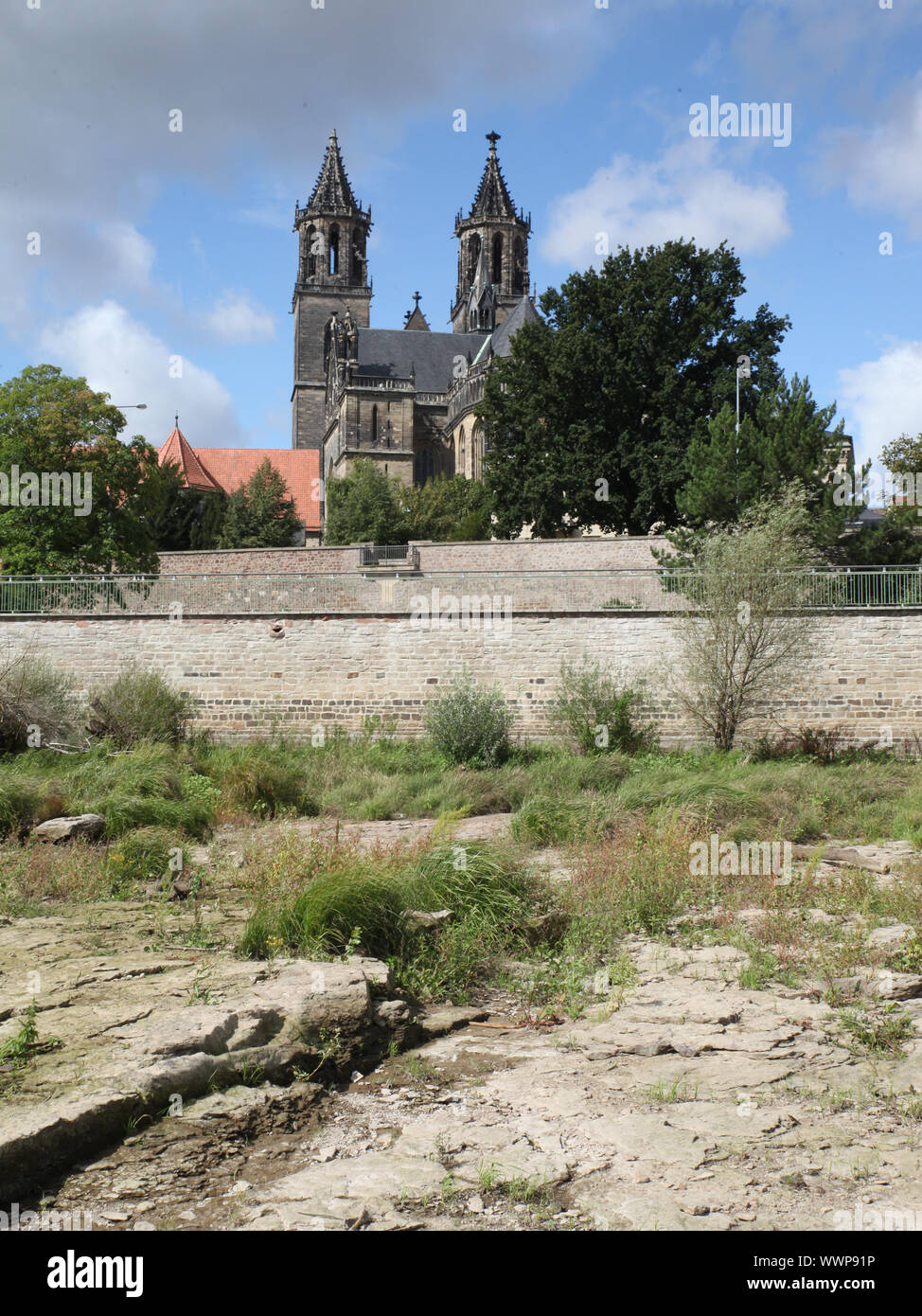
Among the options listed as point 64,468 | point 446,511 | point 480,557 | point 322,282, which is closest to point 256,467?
point 322,282

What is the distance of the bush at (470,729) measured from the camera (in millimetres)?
18328

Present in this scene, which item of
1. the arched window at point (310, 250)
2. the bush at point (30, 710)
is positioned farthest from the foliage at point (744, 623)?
the arched window at point (310, 250)

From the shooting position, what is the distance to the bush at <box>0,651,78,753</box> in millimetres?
17406

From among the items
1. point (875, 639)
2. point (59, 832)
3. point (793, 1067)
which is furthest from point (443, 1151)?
point (875, 639)

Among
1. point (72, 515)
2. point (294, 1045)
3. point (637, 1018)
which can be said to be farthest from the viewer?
point (72, 515)

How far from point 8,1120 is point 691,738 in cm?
1579

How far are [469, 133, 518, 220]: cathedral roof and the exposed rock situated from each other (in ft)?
258

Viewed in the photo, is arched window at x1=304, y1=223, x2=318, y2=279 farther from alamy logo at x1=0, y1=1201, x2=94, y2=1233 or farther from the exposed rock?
alamy logo at x1=0, y1=1201, x2=94, y2=1233

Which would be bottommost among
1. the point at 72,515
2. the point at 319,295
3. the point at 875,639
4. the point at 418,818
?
the point at 418,818

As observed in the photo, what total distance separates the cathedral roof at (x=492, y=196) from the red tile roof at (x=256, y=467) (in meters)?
25.8

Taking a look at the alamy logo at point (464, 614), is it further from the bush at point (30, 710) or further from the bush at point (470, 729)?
the bush at point (30, 710)

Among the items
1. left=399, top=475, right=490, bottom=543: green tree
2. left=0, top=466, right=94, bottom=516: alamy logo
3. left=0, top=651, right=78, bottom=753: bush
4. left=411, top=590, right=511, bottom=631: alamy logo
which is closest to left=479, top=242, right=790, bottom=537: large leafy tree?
left=399, top=475, right=490, bottom=543: green tree

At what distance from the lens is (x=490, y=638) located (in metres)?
20.0

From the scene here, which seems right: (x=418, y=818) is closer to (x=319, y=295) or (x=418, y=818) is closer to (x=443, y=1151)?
(x=443, y=1151)
